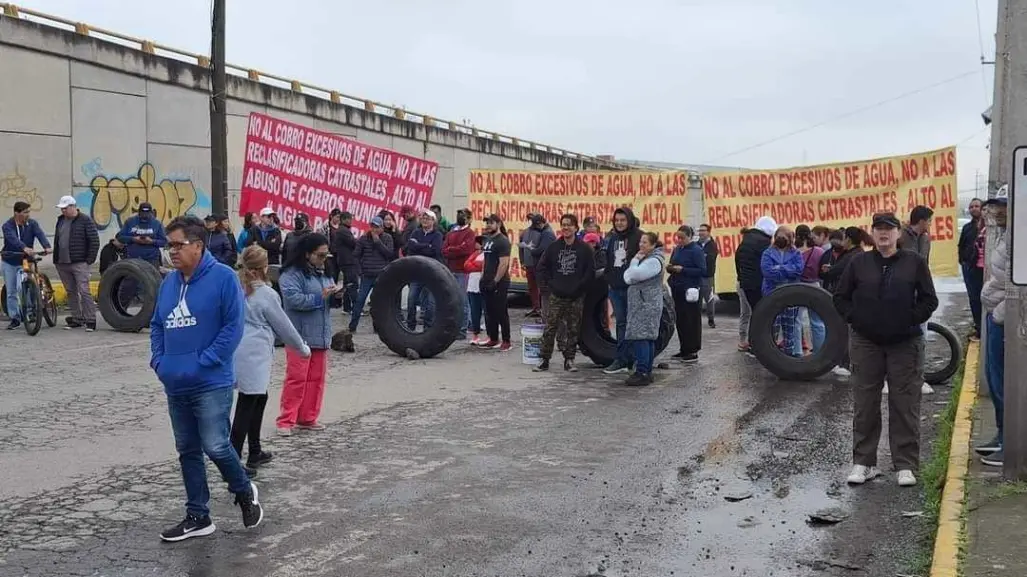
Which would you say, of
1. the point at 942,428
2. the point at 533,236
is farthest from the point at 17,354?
the point at 942,428

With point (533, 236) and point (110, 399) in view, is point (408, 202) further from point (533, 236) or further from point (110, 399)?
point (110, 399)

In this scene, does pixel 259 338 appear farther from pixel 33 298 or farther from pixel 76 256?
pixel 76 256

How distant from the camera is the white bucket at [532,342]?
1345cm

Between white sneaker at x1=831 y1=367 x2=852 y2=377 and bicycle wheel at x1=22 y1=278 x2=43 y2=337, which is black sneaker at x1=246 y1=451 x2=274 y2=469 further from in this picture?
bicycle wheel at x1=22 y1=278 x2=43 y2=337

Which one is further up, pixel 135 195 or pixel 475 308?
pixel 135 195

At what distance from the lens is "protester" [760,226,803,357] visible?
527 inches

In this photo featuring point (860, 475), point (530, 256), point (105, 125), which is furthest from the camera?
point (105, 125)

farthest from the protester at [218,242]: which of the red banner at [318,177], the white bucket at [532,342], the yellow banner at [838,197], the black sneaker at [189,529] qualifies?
the black sneaker at [189,529]

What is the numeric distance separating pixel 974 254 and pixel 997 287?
Result: 573cm

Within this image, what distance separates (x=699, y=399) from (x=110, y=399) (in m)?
5.39

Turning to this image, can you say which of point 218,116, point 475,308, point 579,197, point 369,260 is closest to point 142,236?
point 369,260

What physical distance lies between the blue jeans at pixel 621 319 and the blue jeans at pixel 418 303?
98.5 inches

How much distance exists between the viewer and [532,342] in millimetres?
13477

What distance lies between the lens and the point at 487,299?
1525 centimetres
